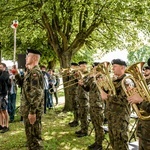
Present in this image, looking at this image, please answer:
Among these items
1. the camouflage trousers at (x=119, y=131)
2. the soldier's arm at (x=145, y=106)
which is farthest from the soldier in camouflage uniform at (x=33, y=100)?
the soldier's arm at (x=145, y=106)

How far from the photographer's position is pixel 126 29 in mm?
13750

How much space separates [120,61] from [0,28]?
9.24 meters

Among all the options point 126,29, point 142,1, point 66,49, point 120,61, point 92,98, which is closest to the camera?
point 120,61

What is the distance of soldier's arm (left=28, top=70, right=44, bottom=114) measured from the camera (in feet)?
17.0

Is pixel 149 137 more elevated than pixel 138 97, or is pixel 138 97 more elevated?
pixel 138 97

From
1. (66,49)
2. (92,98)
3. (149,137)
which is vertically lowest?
(149,137)

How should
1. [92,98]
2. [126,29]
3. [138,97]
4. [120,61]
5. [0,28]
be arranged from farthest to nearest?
1. [126,29]
2. [0,28]
3. [92,98]
4. [120,61]
5. [138,97]

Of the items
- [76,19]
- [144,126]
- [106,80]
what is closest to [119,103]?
[106,80]

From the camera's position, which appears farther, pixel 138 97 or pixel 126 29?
pixel 126 29

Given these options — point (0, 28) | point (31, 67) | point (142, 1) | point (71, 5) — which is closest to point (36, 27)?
point (0, 28)

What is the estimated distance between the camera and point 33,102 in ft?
17.0

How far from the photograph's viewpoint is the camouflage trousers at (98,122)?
657cm

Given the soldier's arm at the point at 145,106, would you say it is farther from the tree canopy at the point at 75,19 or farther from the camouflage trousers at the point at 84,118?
the tree canopy at the point at 75,19

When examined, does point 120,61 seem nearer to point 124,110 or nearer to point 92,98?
point 124,110
